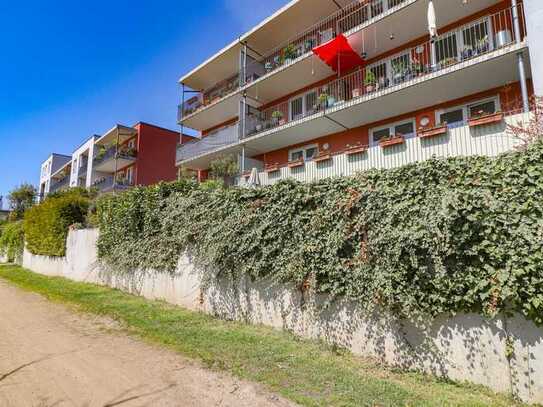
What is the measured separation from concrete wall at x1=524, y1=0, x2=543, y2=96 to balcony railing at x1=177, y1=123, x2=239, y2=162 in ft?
38.6

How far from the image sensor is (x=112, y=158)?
94.4 ft

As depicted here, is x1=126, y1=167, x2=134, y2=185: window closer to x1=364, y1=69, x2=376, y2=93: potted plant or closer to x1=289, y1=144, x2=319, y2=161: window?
x1=289, y1=144, x2=319, y2=161: window

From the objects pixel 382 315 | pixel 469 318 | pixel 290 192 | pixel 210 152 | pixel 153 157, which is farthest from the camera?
pixel 153 157

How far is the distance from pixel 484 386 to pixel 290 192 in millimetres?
4085

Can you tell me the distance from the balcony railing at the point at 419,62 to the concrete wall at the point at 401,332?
8609 millimetres

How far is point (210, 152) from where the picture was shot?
18.0 m

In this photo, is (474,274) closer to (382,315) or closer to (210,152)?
(382,315)

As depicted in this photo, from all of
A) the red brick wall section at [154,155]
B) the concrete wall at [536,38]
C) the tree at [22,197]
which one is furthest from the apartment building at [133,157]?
the concrete wall at [536,38]

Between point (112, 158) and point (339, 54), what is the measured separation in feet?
76.0

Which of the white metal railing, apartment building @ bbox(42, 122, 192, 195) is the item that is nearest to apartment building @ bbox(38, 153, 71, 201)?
apartment building @ bbox(42, 122, 192, 195)

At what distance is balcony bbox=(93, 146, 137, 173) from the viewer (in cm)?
2784

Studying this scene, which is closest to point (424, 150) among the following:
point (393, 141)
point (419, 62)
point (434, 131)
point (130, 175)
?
point (434, 131)

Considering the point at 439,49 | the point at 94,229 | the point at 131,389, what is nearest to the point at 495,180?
the point at 131,389

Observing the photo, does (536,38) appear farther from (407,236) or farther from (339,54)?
(407,236)
